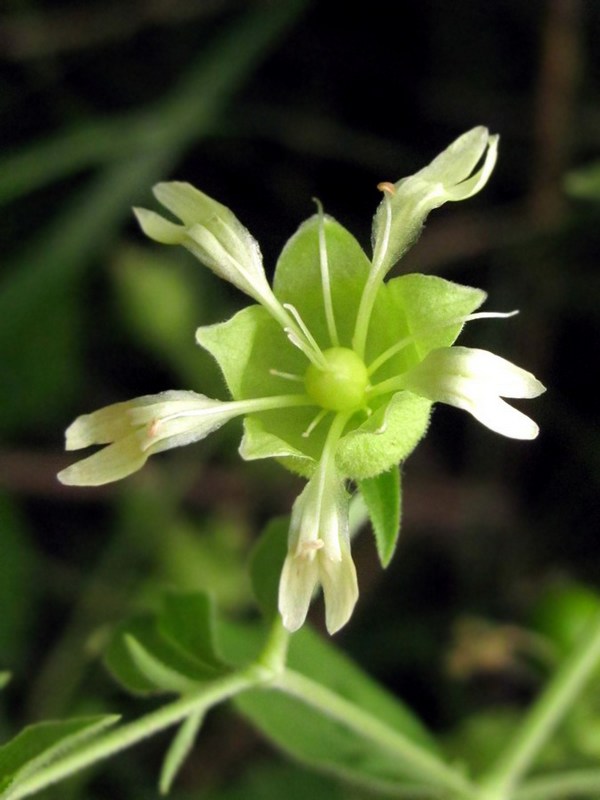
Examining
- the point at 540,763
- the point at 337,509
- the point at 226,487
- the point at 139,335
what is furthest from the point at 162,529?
the point at 337,509

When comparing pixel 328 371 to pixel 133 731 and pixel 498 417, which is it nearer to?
pixel 498 417

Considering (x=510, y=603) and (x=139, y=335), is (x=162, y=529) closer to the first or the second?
(x=139, y=335)

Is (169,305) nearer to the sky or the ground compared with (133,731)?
nearer to the sky

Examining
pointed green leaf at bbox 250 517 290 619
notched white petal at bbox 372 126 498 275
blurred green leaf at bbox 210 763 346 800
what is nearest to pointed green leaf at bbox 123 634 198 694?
pointed green leaf at bbox 250 517 290 619

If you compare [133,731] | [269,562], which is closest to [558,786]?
[269,562]

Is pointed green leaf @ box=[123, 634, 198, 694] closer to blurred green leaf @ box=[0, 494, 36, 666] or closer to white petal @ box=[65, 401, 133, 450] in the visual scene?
white petal @ box=[65, 401, 133, 450]
